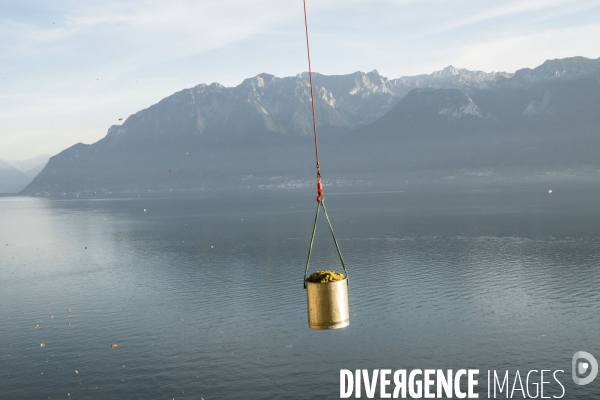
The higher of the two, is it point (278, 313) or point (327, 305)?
point (327, 305)

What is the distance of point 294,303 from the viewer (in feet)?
250

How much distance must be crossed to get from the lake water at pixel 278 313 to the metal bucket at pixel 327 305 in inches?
1168

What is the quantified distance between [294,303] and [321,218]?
113 metres

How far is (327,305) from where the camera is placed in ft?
63.3

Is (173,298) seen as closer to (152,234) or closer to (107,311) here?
(107,311)

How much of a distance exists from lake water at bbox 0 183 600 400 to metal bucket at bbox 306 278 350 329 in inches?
1168

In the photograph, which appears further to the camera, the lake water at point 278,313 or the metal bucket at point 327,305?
the lake water at point 278,313

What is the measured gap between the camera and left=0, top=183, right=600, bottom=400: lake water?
51.8 meters

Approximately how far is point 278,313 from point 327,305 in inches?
2083

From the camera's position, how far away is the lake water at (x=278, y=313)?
170 feet

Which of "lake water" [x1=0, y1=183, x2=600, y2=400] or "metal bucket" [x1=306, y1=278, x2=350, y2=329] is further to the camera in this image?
"lake water" [x1=0, y1=183, x2=600, y2=400]

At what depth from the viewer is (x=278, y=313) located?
7112 cm

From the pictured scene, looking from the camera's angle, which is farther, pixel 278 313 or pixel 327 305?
pixel 278 313

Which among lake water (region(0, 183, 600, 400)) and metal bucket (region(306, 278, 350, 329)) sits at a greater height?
metal bucket (region(306, 278, 350, 329))
